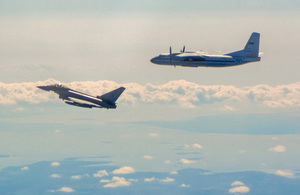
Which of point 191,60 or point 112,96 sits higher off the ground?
point 191,60

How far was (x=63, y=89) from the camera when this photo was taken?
196125 millimetres

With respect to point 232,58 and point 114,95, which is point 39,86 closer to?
point 114,95

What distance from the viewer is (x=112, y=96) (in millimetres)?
190125

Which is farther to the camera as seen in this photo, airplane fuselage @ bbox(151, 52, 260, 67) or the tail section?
airplane fuselage @ bbox(151, 52, 260, 67)

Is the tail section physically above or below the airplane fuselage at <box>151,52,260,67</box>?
below

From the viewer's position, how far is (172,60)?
195m

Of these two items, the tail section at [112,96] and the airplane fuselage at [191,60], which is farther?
the airplane fuselage at [191,60]

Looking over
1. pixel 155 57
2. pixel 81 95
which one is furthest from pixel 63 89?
pixel 155 57

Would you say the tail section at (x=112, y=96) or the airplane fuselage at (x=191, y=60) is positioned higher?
the airplane fuselage at (x=191, y=60)

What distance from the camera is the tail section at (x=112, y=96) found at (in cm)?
18996

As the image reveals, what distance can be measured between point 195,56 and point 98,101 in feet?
126

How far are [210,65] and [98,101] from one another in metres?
42.9

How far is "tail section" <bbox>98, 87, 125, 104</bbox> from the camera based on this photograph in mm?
189962

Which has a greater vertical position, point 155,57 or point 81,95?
point 155,57
